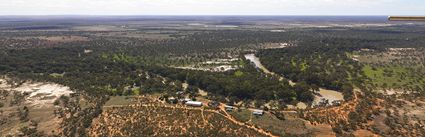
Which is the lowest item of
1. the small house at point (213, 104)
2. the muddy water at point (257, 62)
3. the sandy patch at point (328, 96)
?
the muddy water at point (257, 62)

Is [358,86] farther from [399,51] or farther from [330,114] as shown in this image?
[399,51]

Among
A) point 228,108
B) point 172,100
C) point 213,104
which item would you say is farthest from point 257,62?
point 228,108

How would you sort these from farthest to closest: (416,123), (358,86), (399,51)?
(399,51)
(358,86)
(416,123)

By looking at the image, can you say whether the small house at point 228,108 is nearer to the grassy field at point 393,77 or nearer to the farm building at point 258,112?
the farm building at point 258,112

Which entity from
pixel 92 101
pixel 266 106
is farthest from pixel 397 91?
pixel 92 101

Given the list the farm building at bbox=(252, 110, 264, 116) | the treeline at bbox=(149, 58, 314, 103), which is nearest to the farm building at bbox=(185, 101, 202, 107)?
the treeline at bbox=(149, 58, 314, 103)

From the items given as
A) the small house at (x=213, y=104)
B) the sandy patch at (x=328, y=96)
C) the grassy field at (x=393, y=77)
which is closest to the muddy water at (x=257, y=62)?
the sandy patch at (x=328, y=96)

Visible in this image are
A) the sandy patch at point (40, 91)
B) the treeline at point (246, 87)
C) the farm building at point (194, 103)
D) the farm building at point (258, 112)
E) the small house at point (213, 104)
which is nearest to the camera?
the farm building at point (258, 112)

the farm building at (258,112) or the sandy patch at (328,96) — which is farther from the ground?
the farm building at (258,112)

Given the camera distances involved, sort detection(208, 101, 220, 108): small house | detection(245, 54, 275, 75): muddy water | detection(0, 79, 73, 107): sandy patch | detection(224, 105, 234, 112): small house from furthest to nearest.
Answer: detection(245, 54, 275, 75): muddy water, detection(0, 79, 73, 107): sandy patch, detection(208, 101, 220, 108): small house, detection(224, 105, 234, 112): small house

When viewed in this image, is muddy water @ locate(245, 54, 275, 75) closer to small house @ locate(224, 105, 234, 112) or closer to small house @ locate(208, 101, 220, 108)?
small house @ locate(208, 101, 220, 108)

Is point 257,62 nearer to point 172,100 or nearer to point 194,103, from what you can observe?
point 172,100
